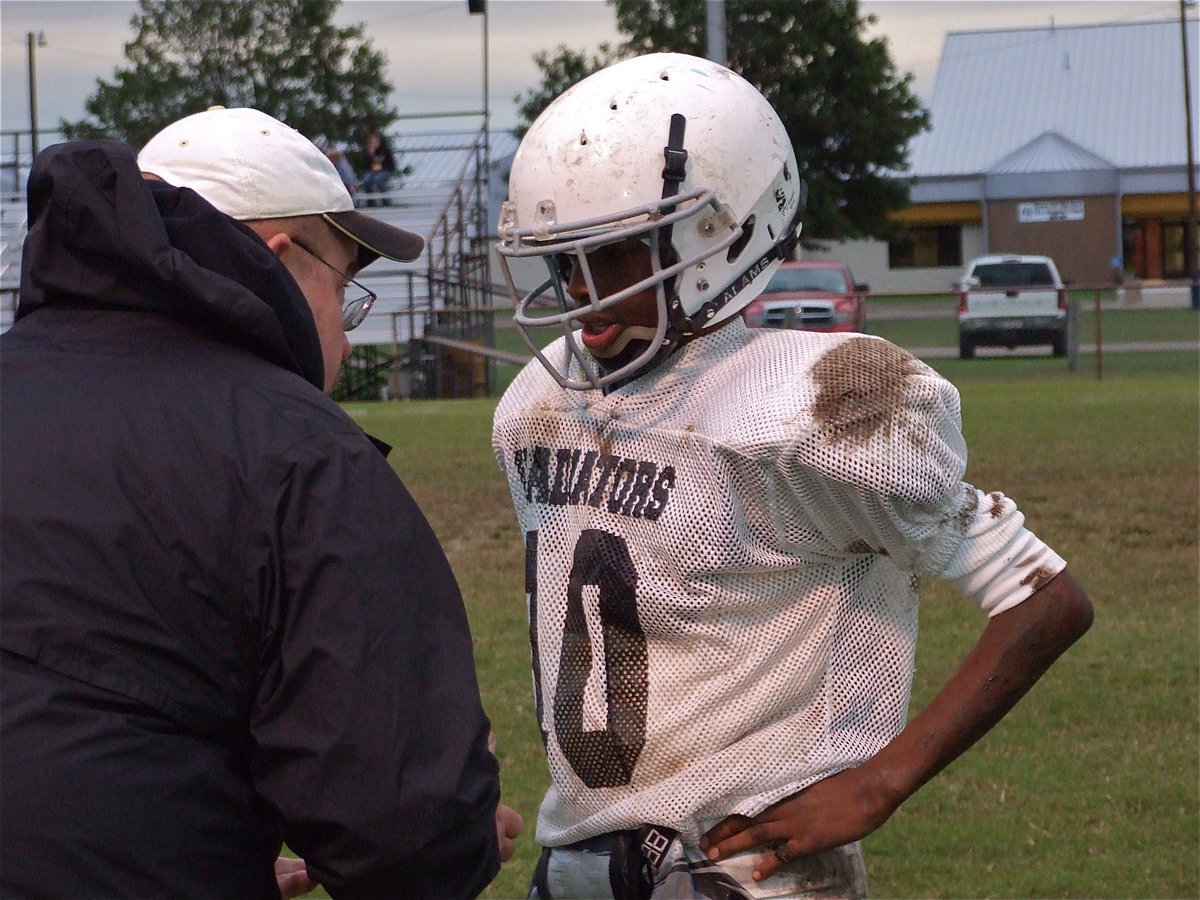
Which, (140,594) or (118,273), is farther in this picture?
(118,273)

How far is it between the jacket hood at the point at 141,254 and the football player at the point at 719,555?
Answer: 1.82 feet

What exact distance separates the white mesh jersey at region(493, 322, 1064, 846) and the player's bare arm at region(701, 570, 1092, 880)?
3 cm

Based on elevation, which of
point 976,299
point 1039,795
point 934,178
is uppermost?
point 934,178

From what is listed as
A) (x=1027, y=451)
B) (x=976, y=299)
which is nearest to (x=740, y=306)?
(x=1027, y=451)

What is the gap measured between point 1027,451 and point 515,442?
932 cm

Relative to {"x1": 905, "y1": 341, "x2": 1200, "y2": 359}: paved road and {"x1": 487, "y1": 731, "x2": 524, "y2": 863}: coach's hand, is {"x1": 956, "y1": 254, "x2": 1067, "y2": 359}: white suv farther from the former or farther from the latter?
{"x1": 487, "y1": 731, "x2": 524, "y2": 863}: coach's hand

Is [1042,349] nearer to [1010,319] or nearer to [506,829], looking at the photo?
[1010,319]

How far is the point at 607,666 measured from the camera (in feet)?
7.11

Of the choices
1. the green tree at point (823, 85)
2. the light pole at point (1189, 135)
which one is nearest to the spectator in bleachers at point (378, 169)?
the green tree at point (823, 85)

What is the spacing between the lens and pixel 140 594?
1.55 metres

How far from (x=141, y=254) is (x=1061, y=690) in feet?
15.5

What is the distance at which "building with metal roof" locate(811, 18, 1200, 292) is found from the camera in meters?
44.2

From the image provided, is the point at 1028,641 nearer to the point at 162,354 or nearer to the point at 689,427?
the point at 689,427

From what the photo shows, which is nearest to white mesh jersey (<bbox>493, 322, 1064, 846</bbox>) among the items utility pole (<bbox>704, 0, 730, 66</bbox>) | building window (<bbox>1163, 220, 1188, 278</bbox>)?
utility pole (<bbox>704, 0, 730, 66</bbox>)
